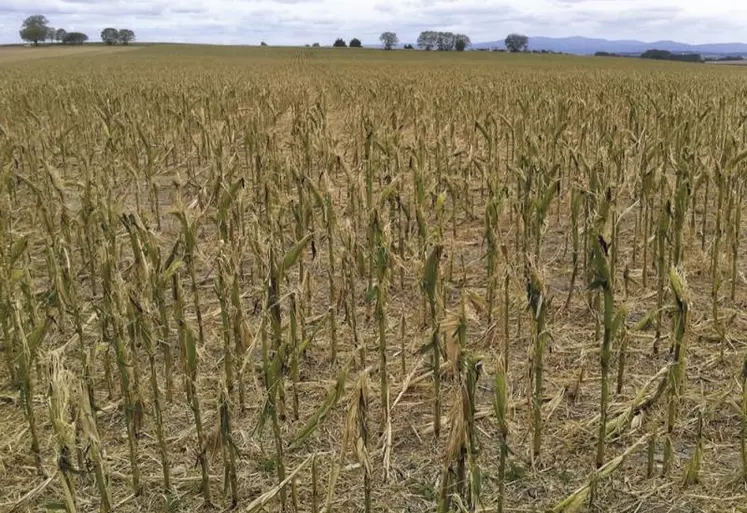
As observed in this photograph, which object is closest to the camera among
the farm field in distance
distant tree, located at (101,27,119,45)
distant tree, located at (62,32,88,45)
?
the farm field in distance

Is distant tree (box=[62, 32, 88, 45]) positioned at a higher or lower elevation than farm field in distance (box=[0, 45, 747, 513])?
higher

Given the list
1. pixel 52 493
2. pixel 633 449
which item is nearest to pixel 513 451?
pixel 633 449

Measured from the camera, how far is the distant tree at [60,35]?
3957 inches

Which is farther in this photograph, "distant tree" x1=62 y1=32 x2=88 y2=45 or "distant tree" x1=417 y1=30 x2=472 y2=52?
"distant tree" x1=62 y1=32 x2=88 y2=45

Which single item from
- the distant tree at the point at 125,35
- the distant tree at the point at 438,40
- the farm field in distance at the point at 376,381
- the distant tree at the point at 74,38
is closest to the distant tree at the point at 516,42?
the distant tree at the point at 438,40

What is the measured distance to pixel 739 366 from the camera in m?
3.20

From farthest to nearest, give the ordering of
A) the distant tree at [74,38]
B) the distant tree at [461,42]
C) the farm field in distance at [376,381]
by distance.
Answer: the distant tree at [74,38]
the distant tree at [461,42]
the farm field in distance at [376,381]

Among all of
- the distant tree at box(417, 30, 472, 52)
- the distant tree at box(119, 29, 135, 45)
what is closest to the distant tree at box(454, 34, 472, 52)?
the distant tree at box(417, 30, 472, 52)

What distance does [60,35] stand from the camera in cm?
10119

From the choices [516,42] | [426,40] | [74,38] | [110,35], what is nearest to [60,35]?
[74,38]

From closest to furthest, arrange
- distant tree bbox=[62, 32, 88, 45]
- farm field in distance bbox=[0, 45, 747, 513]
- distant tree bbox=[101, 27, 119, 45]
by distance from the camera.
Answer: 1. farm field in distance bbox=[0, 45, 747, 513]
2. distant tree bbox=[101, 27, 119, 45]
3. distant tree bbox=[62, 32, 88, 45]

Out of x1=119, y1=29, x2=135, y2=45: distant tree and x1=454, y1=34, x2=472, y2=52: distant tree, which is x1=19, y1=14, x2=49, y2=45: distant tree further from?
x1=454, y1=34, x2=472, y2=52: distant tree

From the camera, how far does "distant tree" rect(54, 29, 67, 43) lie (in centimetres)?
10050

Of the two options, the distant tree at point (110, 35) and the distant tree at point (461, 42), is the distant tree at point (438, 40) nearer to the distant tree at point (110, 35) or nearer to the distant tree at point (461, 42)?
the distant tree at point (461, 42)
